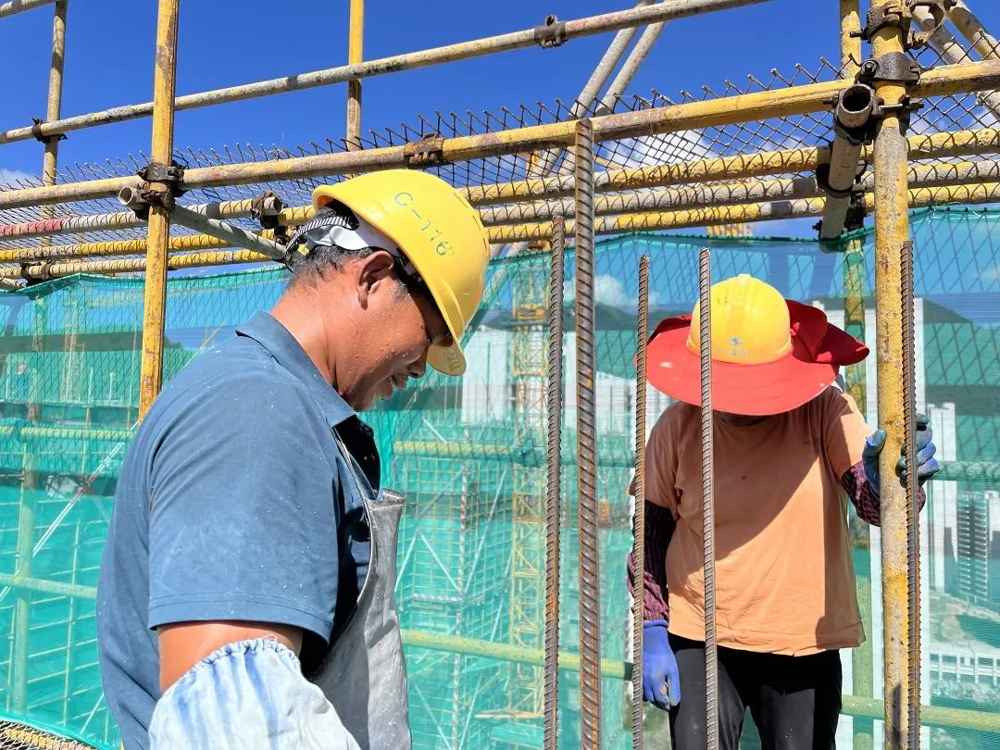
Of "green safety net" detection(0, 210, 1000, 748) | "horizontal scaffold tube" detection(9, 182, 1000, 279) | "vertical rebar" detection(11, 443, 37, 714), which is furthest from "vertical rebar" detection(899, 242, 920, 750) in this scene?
"vertical rebar" detection(11, 443, 37, 714)

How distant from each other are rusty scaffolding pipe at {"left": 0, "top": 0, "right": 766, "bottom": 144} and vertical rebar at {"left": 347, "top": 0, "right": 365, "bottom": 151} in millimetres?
420

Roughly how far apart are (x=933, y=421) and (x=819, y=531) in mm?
850

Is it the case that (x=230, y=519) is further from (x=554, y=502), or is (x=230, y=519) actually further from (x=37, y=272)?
(x=37, y=272)

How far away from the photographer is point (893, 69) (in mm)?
1813

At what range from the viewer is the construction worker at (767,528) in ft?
6.62

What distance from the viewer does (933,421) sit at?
8.16ft

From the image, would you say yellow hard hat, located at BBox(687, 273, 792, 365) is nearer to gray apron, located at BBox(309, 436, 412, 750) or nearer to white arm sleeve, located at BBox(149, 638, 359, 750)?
gray apron, located at BBox(309, 436, 412, 750)

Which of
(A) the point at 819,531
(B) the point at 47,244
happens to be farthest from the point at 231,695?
(B) the point at 47,244

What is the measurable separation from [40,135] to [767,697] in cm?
544

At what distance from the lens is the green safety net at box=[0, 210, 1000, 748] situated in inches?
96.4

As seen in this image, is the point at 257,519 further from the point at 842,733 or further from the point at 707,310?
the point at 842,733

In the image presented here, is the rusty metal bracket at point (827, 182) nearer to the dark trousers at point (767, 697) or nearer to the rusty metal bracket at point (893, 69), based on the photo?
the rusty metal bracket at point (893, 69)

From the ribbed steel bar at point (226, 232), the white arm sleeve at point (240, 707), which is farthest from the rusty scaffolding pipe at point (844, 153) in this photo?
the ribbed steel bar at point (226, 232)

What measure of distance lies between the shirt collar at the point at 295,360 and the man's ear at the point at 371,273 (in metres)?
0.14
